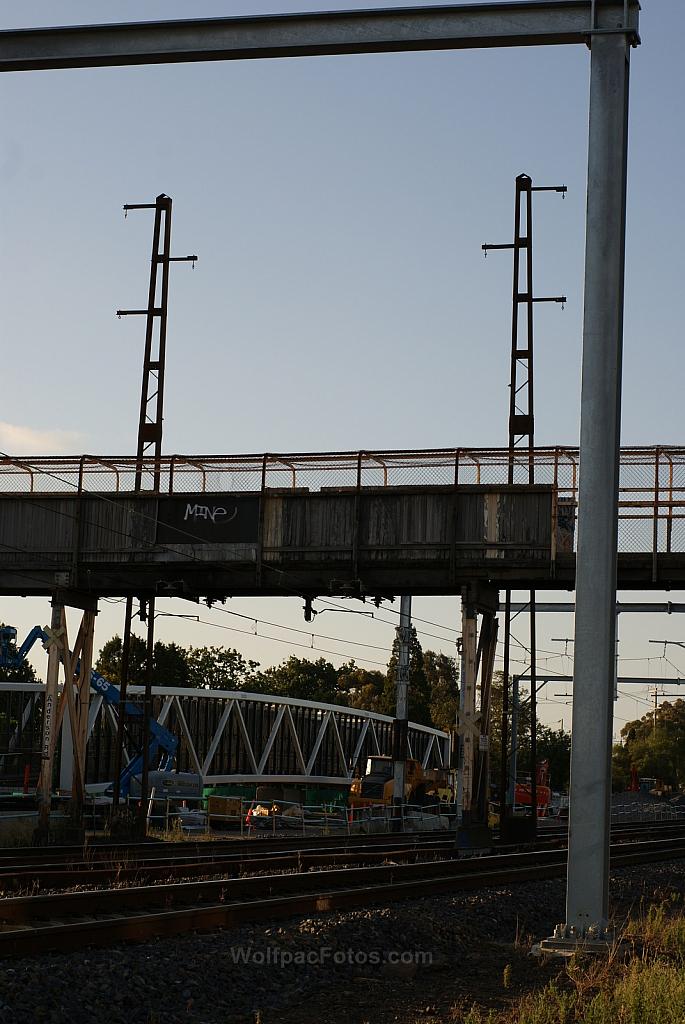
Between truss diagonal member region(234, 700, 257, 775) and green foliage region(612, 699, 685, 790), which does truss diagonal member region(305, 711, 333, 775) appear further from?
green foliage region(612, 699, 685, 790)

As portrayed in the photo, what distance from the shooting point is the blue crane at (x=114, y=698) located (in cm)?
3997

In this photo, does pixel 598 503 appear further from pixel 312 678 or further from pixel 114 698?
pixel 312 678

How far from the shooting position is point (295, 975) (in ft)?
38.8

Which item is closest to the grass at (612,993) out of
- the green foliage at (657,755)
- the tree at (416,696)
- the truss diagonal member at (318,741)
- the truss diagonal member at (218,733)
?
the truss diagonal member at (218,733)

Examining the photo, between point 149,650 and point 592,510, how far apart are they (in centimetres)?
2386

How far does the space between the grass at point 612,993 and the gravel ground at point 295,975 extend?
0.32 metres

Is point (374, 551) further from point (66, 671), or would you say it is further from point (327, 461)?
point (66, 671)

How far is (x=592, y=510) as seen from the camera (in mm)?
13500

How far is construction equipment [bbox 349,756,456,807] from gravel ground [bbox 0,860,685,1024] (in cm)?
3639

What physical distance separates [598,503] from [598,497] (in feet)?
0.20

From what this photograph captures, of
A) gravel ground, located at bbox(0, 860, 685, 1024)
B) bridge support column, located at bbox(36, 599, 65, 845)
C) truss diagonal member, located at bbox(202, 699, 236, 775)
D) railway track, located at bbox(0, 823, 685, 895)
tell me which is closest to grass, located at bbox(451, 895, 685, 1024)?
gravel ground, located at bbox(0, 860, 685, 1024)

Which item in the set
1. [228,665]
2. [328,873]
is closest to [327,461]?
[328,873]

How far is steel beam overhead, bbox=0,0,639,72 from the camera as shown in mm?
14172

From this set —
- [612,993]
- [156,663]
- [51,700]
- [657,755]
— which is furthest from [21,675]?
[612,993]
